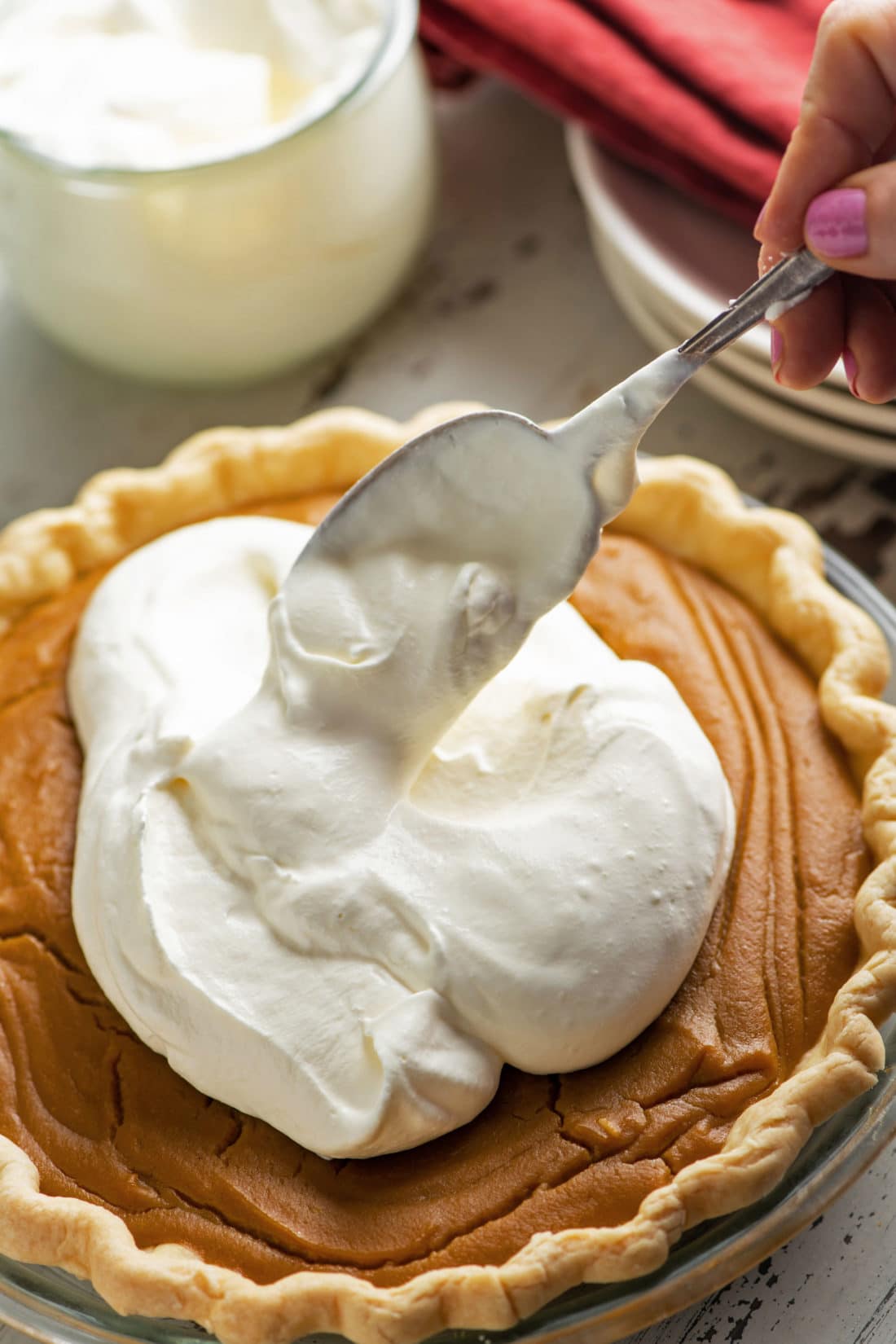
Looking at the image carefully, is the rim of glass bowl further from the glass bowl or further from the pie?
the glass bowl

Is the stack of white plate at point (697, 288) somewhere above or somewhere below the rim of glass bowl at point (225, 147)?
below

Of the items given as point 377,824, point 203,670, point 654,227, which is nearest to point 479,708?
point 377,824

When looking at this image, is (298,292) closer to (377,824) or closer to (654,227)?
(654,227)

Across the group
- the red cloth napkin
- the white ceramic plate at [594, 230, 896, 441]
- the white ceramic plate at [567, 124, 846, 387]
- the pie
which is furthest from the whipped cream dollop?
the pie

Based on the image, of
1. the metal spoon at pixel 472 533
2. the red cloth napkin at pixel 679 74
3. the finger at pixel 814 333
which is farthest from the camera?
the red cloth napkin at pixel 679 74

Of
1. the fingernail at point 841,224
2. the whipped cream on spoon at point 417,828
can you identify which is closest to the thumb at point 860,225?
the fingernail at point 841,224

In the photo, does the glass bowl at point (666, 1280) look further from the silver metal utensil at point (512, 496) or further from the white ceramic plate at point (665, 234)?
the white ceramic plate at point (665, 234)

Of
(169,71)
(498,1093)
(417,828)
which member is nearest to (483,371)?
(169,71)
